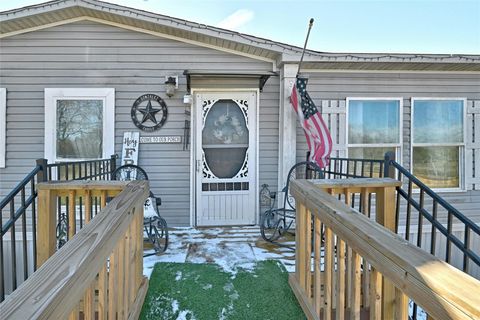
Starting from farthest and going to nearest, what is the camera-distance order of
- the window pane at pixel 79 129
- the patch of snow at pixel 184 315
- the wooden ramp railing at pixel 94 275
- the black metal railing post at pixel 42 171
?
the window pane at pixel 79 129 → the black metal railing post at pixel 42 171 → the patch of snow at pixel 184 315 → the wooden ramp railing at pixel 94 275

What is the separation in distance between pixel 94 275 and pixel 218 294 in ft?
4.34

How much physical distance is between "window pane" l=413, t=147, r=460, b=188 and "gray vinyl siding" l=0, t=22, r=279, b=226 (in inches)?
86.1

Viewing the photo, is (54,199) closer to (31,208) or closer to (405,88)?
(31,208)

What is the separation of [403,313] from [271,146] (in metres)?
3.33

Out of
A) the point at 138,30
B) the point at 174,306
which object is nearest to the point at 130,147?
the point at 138,30

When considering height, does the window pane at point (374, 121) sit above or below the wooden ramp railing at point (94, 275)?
above

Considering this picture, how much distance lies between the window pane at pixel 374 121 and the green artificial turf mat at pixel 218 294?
8.38 feet

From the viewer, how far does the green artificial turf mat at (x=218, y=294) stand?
196cm

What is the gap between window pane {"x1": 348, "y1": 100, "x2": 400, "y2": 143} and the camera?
431cm

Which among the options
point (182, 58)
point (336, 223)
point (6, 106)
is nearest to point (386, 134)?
point (182, 58)

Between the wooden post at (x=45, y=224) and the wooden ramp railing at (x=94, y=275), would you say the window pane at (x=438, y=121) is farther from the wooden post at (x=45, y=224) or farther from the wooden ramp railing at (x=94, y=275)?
the wooden post at (x=45, y=224)

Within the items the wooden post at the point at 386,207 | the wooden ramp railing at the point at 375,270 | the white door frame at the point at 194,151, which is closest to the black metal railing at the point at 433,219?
the wooden post at the point at 386,207

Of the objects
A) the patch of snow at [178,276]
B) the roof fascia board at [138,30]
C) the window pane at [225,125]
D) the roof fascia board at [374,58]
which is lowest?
the patch of snow at [178,276]

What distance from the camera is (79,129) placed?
161 inches
